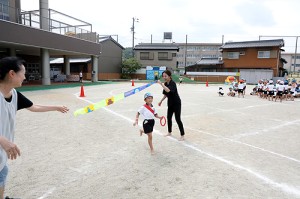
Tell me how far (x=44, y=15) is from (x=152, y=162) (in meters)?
21.1

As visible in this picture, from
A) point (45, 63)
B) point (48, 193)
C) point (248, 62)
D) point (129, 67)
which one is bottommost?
point (48, 193)

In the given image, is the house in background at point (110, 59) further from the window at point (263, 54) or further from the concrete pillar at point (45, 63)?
the window at point (263, 54)

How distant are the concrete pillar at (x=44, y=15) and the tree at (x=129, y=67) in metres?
25.3

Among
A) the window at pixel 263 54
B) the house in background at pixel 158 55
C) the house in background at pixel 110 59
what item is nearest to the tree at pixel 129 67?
the house in background at pixel 110 59

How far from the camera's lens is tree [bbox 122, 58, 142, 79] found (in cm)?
4566

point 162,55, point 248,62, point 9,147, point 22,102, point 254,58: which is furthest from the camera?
point 162,55

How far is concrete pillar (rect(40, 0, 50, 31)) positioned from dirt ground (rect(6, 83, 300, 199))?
16034 mm

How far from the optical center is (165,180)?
3.71m

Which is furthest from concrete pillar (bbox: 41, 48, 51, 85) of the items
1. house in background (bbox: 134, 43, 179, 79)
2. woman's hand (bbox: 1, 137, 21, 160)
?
house in background (bbox: 134, 43, 179, 79)

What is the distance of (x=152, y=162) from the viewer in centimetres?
448

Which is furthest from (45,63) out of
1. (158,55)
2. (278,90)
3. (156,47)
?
(156,47)

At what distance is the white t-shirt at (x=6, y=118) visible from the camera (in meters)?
2.27

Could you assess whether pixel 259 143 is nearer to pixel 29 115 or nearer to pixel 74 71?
pixel 29 115

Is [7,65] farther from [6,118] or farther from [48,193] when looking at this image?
[48,193]
